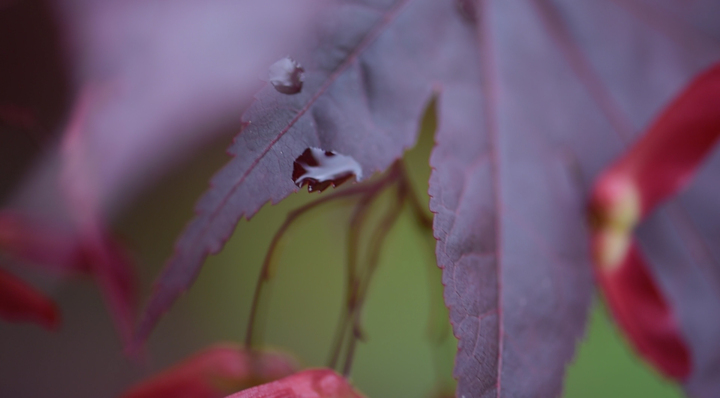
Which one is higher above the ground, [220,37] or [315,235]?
[220,37]

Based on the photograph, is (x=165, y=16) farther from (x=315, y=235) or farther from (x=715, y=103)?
(x=715, y=103)

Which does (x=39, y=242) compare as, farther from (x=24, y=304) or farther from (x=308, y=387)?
(x=308, y=387)

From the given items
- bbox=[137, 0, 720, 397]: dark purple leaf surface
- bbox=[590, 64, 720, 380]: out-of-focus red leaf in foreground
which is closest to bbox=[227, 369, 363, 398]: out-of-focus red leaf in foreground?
bbox=[137, 0, 720, 397]: dark purple leaf surface

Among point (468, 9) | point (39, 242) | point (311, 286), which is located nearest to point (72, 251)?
point (39, 242)

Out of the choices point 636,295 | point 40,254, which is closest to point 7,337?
point 40,254

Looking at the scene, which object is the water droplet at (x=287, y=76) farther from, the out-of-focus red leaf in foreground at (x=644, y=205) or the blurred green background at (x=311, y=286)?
the out-of-focus red leaf in foreground at (x=644, y=205)

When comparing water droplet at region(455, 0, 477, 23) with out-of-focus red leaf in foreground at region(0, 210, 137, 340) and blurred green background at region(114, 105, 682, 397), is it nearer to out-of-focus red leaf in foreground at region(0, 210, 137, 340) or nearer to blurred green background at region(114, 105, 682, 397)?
blurred green background at region(114, 105, 682, 397)
